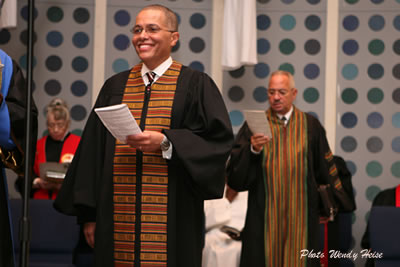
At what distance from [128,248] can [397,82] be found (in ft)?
17.4

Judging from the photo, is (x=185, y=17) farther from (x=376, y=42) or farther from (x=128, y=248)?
(x=128, y=248)

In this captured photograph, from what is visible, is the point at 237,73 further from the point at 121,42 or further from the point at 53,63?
the point at 53,63

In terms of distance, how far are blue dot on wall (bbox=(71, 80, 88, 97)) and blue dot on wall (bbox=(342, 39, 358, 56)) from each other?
3263 mm

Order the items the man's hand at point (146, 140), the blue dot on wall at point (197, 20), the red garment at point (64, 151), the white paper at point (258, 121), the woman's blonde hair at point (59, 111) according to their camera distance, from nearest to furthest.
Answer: the man's hand at point (146, 140) → the white paper at point (258, 121) → the red garment at point (64, 151) → the woman's blonde hair at point (59, 111) → the blue dot on wall at point (197, 20)

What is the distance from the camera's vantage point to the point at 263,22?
7844 mm

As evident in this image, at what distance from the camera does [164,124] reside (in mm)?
3441

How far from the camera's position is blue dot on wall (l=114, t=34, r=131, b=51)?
25.8 feet

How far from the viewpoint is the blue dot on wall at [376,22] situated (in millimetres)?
7688

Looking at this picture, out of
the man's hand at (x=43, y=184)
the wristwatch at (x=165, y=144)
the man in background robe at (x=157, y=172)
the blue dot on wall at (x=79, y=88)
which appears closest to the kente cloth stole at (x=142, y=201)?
the man in background robe at (x=157, y=172)

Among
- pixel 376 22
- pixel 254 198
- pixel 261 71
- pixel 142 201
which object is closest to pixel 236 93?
pixel 261 71

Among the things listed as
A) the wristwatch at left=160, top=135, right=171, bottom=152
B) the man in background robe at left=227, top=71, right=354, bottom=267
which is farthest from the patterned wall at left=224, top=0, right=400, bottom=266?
the wristwatch at left=160, top=135, right=171, bottom=152

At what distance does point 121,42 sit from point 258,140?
10.9 feet

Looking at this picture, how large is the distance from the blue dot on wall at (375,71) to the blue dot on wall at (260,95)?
131cm

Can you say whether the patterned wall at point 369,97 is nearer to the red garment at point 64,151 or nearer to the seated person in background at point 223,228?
the seated person in background at point 223,228
